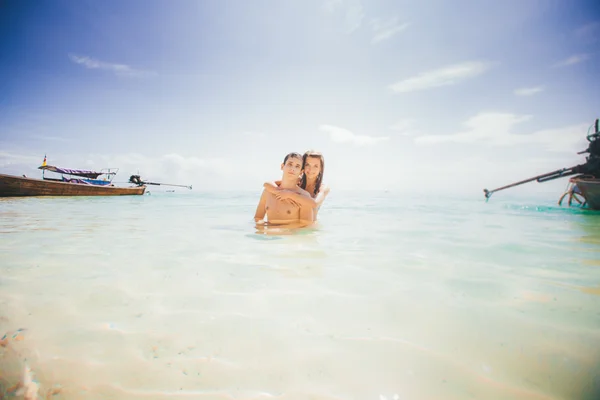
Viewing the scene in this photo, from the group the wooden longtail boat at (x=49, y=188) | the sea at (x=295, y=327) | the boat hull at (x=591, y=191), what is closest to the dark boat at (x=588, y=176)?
the boat hull at (x=591, y=191)

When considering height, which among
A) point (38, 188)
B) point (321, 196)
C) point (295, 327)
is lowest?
point (295, 327)

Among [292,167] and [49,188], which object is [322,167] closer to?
[292,167]

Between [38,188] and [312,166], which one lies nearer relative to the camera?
[312,166]

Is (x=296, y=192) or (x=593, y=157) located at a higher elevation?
(x=593, y=157)

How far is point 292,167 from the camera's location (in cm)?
475

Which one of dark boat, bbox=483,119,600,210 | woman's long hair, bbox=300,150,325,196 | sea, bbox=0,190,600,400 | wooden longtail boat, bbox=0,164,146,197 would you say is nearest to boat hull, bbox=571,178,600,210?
dark boat, bbox=483,119,600,210

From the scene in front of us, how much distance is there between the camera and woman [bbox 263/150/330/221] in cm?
484

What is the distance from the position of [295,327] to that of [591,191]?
20.7m

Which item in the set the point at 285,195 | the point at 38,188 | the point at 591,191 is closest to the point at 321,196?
the point at 285,195

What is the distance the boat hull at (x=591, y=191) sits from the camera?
13927 millimetres

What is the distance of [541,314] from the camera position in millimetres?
1666

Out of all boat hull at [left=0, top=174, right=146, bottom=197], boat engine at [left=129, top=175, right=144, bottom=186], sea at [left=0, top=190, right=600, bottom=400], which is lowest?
sea at [left=0, top=190, right=600, bottom=400]

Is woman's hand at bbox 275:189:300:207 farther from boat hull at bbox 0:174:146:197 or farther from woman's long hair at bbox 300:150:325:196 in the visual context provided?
boat hull at bbox 0:174:146:197

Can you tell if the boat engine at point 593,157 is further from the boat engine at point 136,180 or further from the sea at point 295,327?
the boat engine at point 136,180
